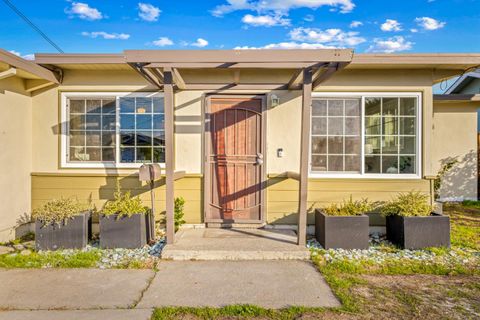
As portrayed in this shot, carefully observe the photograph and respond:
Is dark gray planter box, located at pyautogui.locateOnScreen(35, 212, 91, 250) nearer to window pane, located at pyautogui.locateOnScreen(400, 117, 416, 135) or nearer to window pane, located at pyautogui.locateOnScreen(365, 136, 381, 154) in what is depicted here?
window pane, located at pyautogui.locateOnScreen(365, 136, 381, 154)

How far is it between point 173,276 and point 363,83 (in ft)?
12.8

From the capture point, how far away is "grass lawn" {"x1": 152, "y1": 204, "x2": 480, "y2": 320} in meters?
2.53

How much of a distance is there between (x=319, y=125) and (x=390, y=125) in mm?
1119

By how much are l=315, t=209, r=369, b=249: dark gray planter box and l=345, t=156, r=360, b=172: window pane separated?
41.0 inches

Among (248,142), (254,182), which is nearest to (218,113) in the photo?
(248,142)

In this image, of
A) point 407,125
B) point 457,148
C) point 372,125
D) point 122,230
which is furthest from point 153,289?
point 457,148

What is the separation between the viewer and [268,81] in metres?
4.86

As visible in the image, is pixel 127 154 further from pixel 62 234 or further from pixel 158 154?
pixel 62 234

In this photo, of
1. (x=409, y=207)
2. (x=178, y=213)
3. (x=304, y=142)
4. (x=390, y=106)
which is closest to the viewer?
(x=304, y=142)

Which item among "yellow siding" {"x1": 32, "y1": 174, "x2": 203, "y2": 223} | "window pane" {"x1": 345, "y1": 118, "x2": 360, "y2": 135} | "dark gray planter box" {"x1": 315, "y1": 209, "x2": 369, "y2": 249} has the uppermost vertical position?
"window pane" {"x1": 345, "y1": 118, "x2": 360, "y2": 135}

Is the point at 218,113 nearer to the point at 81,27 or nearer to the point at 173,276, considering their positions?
the point at 173,276

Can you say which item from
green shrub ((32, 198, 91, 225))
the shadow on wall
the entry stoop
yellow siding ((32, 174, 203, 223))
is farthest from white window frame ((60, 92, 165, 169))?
the shadow on wall

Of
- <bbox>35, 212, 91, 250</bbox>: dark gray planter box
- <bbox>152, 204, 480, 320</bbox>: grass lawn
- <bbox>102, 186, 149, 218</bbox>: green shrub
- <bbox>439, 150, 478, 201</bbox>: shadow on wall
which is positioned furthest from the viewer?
<bbox>439, 150, 478, 201</bbox>: shadow on wall

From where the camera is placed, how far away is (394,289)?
9.86 feet
